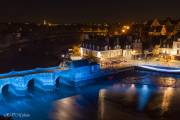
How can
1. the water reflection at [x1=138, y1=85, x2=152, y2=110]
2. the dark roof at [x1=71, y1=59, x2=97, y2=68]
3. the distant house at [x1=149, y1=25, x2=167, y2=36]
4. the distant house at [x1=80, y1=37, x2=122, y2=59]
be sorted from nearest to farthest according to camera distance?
the water reflection at [x1=138, y1=85, x2=152, y2=110] < the dark roof at [x1=71, y1=59, x2=97, y2=68] < the distant house at [x1=80, y1=37, x2=122, y2=59] < the distant house at [x1=149, y1=25, x2=167, y2=36]

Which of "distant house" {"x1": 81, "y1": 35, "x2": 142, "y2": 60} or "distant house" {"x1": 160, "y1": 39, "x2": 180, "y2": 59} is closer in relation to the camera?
"distant house" {"x1": 81, "y1": 35, "x2": 142, "y2": 60}

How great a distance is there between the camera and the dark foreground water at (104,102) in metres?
31.0

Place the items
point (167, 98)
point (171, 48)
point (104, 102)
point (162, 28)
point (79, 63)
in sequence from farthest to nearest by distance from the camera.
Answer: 1. point (162, 28)
2. point (171, 48)
3. point (79, 63)
4. point (167, 98)
5. point (104, 102)

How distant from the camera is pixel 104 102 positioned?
3500cm

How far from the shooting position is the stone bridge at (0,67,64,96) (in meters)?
36.3

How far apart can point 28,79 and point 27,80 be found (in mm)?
182

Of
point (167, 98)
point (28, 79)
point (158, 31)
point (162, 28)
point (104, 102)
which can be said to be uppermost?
point (162, 28)

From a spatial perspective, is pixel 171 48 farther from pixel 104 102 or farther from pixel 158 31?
pixel 104 102

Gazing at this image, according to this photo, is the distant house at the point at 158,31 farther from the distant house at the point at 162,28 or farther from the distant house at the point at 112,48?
the distant house at the point at 112,48

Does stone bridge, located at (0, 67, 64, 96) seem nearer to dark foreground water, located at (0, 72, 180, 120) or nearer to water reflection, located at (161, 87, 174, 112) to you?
dark foreground water, located at (0, 72, 180, 120)

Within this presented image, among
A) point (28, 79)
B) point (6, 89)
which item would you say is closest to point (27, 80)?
point (28, 79)

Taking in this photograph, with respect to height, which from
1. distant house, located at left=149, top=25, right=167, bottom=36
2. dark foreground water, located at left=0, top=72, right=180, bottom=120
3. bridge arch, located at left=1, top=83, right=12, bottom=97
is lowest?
dark foreground water, located at left=0, top=72, right=180, bottom=120

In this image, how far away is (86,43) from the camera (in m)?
53.5

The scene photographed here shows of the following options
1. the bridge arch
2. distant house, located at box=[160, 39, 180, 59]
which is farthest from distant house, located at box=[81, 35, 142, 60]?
the bridge arch
